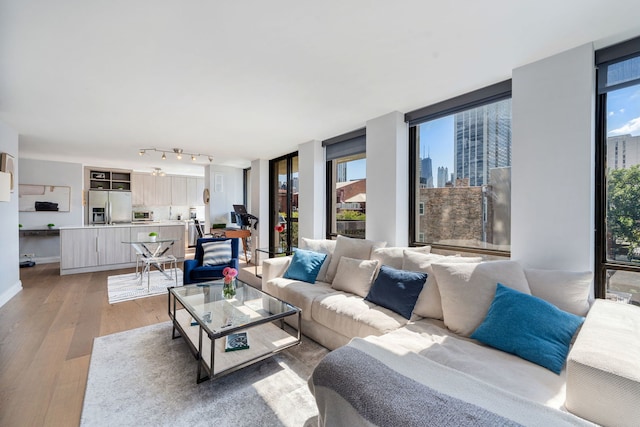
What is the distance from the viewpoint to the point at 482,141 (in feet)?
9.40

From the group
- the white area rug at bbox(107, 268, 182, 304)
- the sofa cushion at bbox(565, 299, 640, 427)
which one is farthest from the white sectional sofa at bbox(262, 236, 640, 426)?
the white area rug at bbox(107, 268, 182, 304)

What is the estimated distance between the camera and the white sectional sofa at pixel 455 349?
1028mm

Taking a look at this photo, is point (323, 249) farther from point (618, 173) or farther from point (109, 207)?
point (109, 207)

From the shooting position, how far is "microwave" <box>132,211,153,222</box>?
26.8 feet

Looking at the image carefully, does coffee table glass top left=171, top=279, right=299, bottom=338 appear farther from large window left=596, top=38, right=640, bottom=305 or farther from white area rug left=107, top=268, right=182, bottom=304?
large window left=596, top=38, right=640, bottom=305

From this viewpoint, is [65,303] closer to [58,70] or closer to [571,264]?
[58,70]

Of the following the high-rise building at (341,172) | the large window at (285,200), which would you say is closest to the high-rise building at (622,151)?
the high-rise building at (341,172)

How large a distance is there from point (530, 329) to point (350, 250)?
75.3 inches

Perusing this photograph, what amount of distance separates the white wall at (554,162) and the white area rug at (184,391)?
2040 mm

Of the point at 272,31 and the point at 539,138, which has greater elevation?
the point at 272,31

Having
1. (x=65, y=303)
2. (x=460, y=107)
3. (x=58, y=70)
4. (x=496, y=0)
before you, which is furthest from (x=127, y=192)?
(x=496, y=0)

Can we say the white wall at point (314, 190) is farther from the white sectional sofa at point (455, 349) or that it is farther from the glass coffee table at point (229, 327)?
the glass coffee table at point (229, 327)

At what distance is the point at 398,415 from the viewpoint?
0.98 metres

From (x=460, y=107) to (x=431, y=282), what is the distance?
6.33 feet
